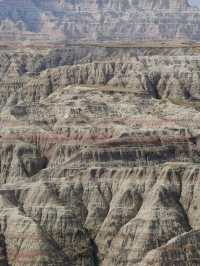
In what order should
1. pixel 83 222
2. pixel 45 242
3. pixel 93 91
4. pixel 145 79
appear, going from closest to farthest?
pixel 45 242, pixel 83 222, pixel 93 91, pixel 145 79

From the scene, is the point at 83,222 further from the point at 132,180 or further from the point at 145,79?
the point at 145,79

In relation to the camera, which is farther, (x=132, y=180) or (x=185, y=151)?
(x=185, y=151)

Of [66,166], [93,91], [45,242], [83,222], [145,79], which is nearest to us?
[45,242]

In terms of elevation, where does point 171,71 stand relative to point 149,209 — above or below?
below

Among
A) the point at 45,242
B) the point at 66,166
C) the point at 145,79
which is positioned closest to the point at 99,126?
the point at 66,166

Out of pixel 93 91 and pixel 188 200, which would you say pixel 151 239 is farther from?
pixel 93 91

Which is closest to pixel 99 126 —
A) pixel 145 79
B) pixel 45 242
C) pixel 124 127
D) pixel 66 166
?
pixel 124 127
